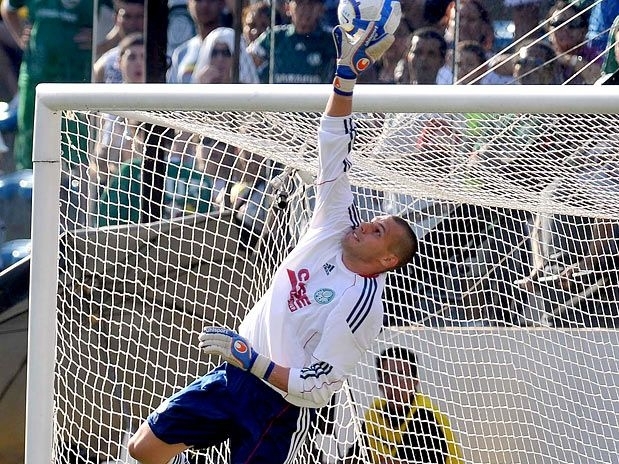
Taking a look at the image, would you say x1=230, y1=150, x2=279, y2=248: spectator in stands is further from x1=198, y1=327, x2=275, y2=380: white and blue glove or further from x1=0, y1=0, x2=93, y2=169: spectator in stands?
x1=0, y1=0, x2=93, y2=169: spectator in stands

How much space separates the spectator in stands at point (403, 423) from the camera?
16.3ft

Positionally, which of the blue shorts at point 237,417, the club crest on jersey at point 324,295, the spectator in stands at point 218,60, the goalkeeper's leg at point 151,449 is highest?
the spectator in stands at point 218,60

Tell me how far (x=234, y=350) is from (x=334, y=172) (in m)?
0.66

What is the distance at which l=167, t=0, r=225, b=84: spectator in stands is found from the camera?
642 centimetres

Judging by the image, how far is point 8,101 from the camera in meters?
7.18

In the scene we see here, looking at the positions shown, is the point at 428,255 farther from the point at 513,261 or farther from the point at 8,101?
the point at 8,101

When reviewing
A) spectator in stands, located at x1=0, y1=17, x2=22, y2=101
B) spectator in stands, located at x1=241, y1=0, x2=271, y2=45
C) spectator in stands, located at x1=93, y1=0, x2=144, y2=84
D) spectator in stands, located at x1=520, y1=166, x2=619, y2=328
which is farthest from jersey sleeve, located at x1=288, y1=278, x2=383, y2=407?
spectator in stands, located at x1=0, y1=17, x2=22, y2=101

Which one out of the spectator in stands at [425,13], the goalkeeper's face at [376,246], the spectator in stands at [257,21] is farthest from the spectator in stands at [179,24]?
the goalkeeper's face at [376,246]

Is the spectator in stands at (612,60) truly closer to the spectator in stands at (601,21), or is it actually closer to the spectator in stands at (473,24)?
the spectator in stands at (601,21)

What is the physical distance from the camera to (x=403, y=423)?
16.4ft

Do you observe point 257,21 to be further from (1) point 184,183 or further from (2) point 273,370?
(2) point 273,370

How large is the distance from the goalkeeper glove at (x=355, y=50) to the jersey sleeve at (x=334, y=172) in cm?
13

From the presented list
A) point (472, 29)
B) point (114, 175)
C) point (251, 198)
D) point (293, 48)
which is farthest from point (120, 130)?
point (472, 29)

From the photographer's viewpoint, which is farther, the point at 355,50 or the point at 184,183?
the point at 184,183
